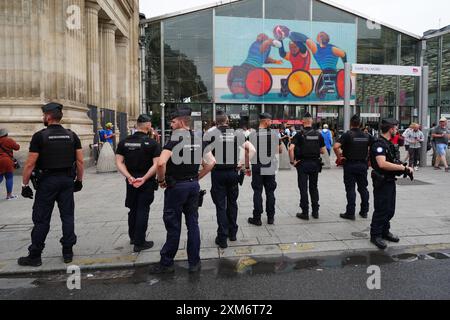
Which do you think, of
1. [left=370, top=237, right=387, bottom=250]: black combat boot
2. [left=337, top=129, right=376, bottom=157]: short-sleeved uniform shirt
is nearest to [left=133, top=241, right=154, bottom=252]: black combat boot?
[left=370, top=237, right=387, bottom=250]: black combat boot

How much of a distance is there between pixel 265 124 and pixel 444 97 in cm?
2898

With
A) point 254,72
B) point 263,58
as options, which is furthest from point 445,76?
point 254,72

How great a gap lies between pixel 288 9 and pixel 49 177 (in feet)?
82.0

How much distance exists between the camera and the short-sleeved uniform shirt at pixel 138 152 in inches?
176

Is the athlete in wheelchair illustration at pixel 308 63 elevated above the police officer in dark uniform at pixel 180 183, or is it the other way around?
the athlete in wheelchair illustration at pixel 308 63

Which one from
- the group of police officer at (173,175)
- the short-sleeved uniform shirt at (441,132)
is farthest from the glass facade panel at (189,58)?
the group of police officer at (173,175)

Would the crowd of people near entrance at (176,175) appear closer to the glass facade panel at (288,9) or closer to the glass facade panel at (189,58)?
the glass facade panel at (189,58)

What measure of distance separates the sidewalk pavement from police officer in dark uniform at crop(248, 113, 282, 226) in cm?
28

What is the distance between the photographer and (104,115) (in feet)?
53.1

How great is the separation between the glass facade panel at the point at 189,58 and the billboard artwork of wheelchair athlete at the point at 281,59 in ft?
2.42

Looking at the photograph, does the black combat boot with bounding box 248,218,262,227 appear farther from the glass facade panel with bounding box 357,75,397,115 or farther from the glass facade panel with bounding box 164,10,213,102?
the glass facade panel with bounding box 357,75,397,115

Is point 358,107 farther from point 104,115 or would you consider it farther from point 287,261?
point 287,261

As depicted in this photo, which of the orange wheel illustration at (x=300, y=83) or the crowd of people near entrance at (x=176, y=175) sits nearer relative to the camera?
the crowd of people near entrance at (x=176, y=175)
